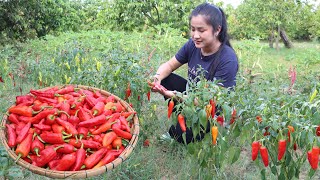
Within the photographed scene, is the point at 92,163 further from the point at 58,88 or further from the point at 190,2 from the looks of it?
the point at 190,2

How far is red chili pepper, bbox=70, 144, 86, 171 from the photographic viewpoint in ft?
6.77

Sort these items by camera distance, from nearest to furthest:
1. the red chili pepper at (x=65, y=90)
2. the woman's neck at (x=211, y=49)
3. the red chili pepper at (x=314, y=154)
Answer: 1. the red chili pepper at (x=314, y=154)
2. the red chili pepper at (x=65, y=90)
3. the woman's neck at (x=211, y=49)

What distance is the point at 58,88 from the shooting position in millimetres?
2713

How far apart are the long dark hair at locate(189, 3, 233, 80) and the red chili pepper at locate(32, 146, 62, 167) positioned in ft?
4.08

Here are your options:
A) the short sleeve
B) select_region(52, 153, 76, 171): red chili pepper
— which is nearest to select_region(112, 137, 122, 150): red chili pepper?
select_region(52, 153, 76, 171): red chili pepper

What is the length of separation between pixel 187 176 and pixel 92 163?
0.85m

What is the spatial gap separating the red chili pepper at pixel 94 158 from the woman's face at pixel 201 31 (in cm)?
100

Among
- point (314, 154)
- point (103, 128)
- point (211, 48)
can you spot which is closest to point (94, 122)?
point (103, 128)

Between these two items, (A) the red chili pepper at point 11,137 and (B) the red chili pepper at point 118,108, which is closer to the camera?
(A) the red chili pepper at point 11,137

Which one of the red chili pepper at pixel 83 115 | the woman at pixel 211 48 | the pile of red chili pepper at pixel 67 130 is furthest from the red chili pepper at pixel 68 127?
the woman at pixel 211 48

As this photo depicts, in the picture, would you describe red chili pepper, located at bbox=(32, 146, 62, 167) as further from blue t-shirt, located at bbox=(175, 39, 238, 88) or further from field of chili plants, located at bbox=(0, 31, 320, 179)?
blue t-shirt, located at bbox=(175, 39, 238, 88)

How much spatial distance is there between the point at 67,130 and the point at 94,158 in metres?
0.25

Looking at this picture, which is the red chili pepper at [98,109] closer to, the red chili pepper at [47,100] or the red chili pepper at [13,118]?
the red chili pepper at [47,100]

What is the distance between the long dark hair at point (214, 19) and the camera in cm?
265
